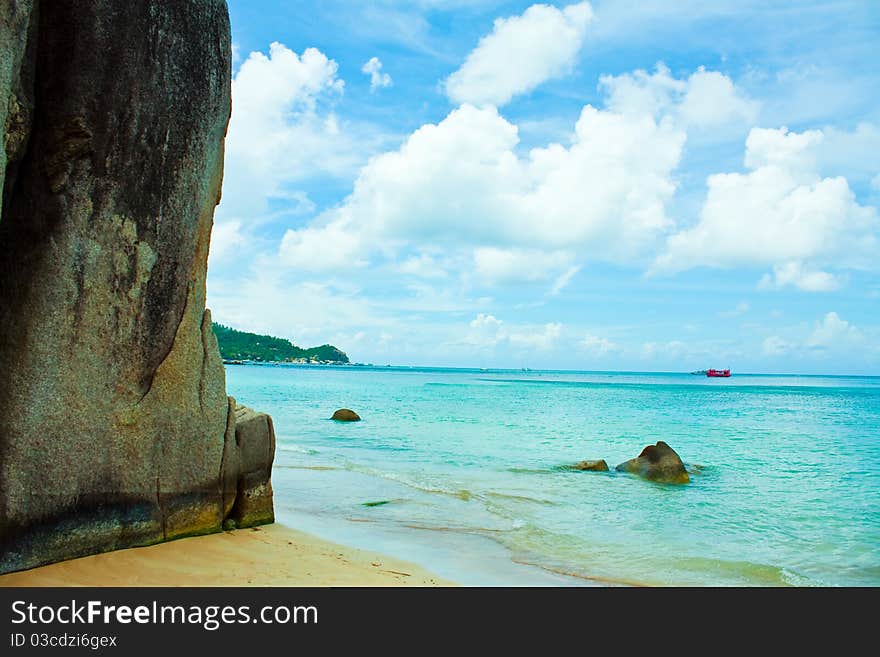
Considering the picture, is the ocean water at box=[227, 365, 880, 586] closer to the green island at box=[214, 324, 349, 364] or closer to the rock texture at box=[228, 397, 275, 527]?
the rock texture at box=[228, 397, 275, 527]

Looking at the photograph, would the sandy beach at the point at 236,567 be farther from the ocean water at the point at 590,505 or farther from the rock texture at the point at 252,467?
the ocean water at the point at 590,505

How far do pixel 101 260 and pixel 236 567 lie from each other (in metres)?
3.20

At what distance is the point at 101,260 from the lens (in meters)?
5.97

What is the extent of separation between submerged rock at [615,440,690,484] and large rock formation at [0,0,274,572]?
11.9m

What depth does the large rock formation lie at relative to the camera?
5617mm

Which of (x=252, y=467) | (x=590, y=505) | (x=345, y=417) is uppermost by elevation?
(x=252, y=467)

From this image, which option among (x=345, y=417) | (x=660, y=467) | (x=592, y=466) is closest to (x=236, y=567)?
(x=660, y=467)

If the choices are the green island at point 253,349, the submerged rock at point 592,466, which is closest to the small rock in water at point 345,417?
the submerged rock at point 592,466

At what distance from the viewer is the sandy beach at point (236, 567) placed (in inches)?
223

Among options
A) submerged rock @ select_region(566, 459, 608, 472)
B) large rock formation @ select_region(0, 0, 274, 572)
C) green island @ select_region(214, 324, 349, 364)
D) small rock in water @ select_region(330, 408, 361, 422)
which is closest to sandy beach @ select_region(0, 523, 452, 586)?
large rock formation @ select_region(0, 0, 274, 572)

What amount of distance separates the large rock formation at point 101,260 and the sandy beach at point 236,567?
0.73 ft

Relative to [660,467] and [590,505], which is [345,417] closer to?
[660,467]
